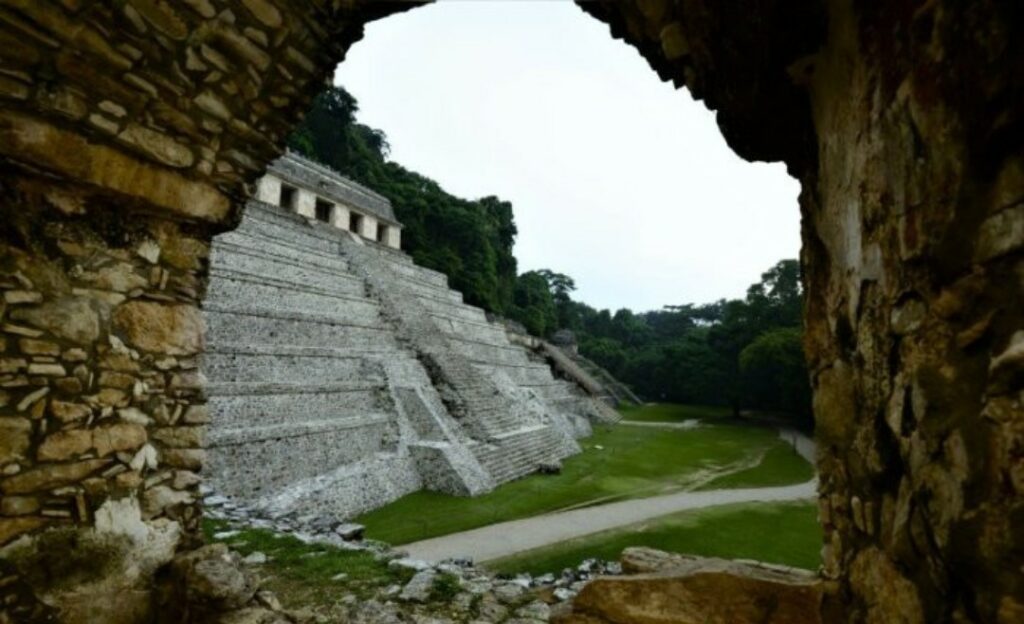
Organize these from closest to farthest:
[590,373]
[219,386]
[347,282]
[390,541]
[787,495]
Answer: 1. [390,541]
2. [219,386]
3. [787,495]
4. [347,282]
5. [590,373]

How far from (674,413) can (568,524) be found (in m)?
29.0

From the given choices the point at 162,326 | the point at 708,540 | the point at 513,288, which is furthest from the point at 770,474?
the point at 513,288

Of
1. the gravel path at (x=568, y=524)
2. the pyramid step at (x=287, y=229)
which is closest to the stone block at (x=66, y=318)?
the gravel path at (x=568, y=524)

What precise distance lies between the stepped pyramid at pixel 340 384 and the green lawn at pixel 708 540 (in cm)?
392

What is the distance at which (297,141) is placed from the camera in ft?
102

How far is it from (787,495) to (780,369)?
1906 centimetres

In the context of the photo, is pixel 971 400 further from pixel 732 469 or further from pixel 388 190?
pixel 388 190

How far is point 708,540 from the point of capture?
31.2ft

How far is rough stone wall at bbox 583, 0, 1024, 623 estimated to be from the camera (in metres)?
1.26

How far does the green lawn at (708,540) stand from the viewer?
27.8 ft

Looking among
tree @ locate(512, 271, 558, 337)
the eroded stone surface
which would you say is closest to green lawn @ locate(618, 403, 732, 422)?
tree @ locate(512, 271, 558, 337)

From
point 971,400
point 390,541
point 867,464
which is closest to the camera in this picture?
point 971,400

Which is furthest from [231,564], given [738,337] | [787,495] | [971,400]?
[738,337]

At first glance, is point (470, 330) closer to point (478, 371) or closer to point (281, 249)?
point (478, 371)
